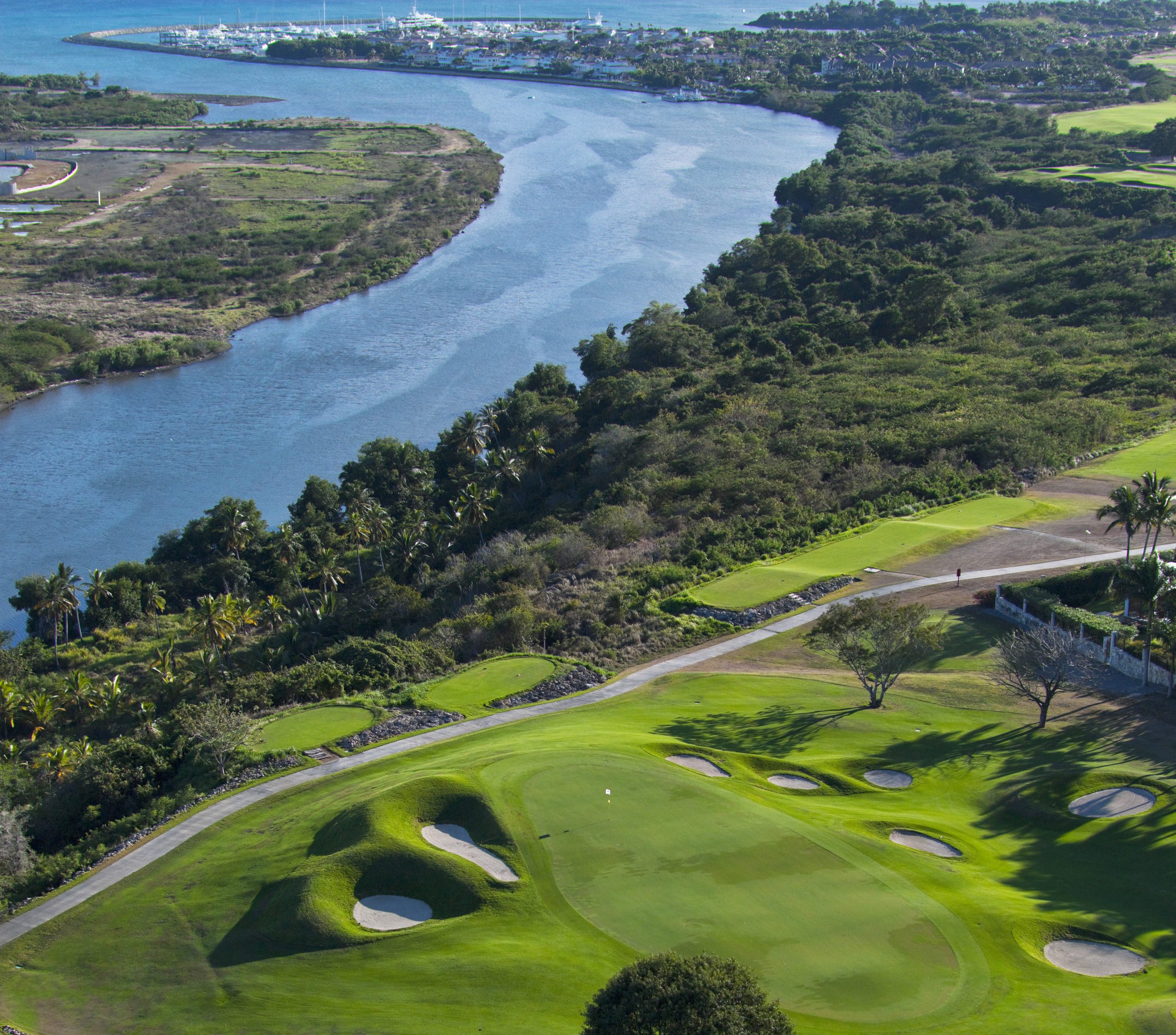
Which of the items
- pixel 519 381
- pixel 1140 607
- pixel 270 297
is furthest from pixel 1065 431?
pixel 270 297

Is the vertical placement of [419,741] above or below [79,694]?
above

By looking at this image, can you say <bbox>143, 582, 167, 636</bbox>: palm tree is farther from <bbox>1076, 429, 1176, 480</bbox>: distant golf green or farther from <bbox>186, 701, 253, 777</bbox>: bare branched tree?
<bbox>1076, 429, 1176, 480</bbox>: distant golf green

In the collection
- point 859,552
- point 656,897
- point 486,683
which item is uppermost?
point 859,552

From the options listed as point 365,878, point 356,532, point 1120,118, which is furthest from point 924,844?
point 1120,118

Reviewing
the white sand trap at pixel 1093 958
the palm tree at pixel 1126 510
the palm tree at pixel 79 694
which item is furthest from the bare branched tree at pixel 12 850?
the palm tree at pixel 1126 510

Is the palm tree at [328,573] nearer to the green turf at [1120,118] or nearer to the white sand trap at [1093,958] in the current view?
the white sand trap at [1093,958]

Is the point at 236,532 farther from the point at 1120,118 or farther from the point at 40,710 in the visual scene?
the point at 1120,118
